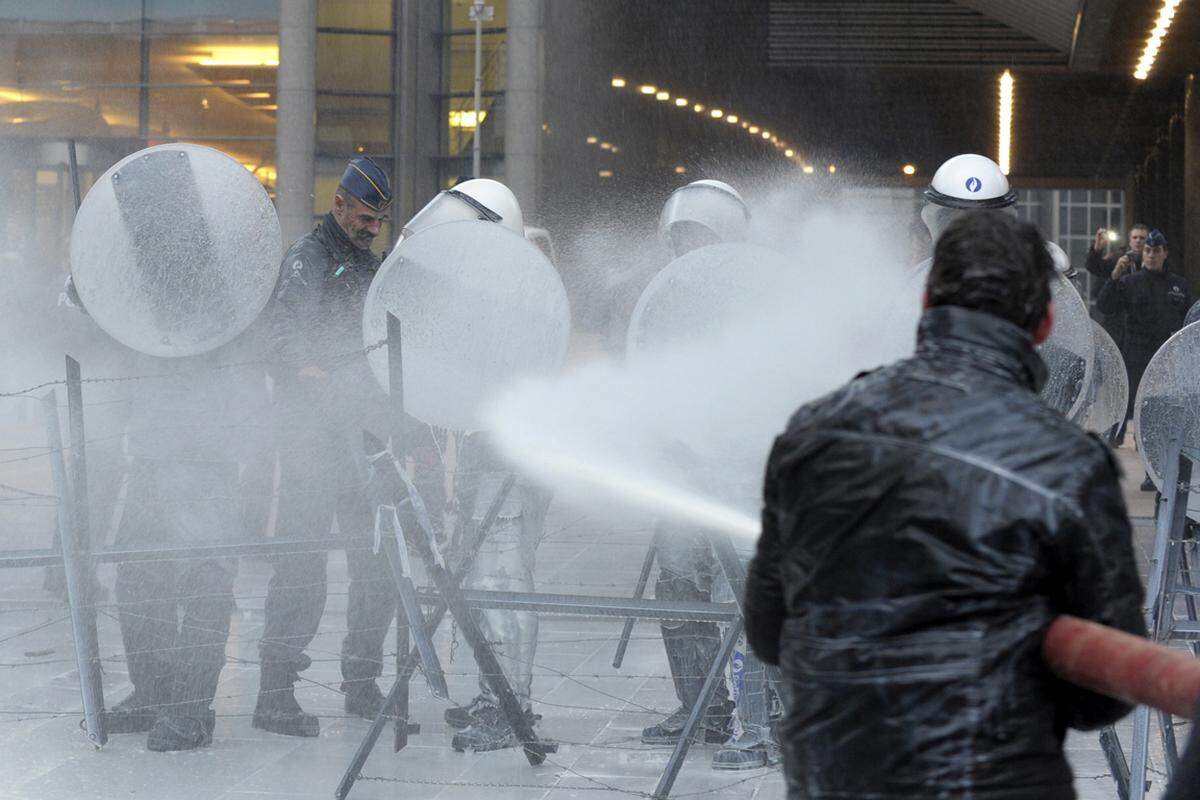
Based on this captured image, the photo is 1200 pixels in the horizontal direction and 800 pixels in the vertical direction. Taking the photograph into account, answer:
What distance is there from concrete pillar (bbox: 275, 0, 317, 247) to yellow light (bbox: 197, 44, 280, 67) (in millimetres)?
355

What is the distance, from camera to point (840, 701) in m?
2.18

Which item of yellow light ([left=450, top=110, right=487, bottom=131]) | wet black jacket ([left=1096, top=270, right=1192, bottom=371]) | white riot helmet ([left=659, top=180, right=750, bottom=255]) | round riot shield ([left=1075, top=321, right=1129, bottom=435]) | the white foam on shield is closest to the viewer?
the white foam on shield

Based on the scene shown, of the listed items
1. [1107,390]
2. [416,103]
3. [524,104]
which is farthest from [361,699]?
[416,103]

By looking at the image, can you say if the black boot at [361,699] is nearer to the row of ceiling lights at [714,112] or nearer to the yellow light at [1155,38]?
the yellow light at [1155,38]

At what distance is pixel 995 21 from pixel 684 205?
2273 cm

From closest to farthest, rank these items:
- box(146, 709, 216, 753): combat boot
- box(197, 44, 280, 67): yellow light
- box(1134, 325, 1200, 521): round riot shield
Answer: box(1134, 325, 1200, 521): round riot shield, box(146, 709, 216, 753): combat boot, box(197, 44, 280, 67): yellow light

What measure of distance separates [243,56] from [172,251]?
23.0 m

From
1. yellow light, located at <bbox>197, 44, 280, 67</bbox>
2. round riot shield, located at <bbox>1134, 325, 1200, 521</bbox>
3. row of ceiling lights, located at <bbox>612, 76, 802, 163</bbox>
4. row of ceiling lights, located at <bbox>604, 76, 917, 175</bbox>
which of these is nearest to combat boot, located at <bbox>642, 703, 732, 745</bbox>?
round riot shield, located at <bbox>1134, 325, 1200, 521</bbox>

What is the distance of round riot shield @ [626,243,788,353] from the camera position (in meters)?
4.78

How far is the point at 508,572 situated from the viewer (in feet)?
17.8

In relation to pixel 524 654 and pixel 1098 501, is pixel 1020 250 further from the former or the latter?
pixel 524 654

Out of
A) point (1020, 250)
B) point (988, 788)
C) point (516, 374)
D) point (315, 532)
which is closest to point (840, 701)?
point (988, 788)

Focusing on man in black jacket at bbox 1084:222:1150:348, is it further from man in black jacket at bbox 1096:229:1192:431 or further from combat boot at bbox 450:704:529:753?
combat boot at bbox 450:704:529:753

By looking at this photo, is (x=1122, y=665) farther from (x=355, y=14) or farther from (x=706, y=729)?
(x=355, y=14)
